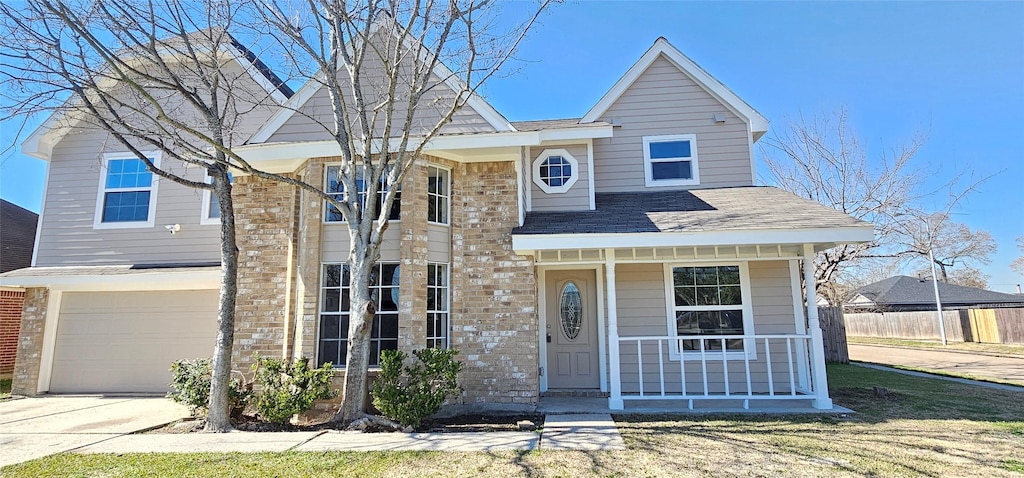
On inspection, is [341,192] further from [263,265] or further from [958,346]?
[958,346]

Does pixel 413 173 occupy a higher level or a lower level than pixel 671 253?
higher

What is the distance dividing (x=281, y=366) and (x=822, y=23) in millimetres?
12539

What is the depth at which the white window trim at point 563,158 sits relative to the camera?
31.3ft

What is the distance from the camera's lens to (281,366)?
7.07 m

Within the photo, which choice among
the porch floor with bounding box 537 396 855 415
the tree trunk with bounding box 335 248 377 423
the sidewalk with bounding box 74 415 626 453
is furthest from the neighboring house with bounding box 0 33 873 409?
the sidewalk with bounding box 74 415 626 453

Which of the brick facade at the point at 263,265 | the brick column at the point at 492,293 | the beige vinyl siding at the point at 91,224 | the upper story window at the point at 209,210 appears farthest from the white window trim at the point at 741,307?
the upper story window at the point at 209,210

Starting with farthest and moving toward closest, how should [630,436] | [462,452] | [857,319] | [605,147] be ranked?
[857,319] → [605,147] → [630,436] → [462,452]

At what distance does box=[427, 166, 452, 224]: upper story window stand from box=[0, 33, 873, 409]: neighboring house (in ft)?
0.09

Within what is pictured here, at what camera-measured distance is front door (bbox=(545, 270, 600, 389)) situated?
8977 millimetres

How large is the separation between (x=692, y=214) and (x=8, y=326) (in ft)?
54.8

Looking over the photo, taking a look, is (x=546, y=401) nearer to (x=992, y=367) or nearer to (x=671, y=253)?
(x=671, y=253)

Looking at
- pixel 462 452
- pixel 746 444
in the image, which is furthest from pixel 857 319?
pixel 462 452

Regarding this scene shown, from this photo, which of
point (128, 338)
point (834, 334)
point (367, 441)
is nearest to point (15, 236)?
point (128, 338)

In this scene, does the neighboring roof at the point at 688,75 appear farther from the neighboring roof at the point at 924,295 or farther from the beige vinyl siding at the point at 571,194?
the neighboring roof at the point at 924,295
